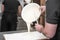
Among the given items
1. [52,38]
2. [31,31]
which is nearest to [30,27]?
[31,31]

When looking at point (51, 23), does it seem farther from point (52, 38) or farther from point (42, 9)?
point (42, 9)

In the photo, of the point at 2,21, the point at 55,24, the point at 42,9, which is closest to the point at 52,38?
the point at 55,24

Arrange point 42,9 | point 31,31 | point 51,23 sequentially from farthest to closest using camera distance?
point 31,31
point 42,9
point 51,23

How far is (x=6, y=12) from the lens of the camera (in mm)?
1706

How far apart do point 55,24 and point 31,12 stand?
0.62 metres

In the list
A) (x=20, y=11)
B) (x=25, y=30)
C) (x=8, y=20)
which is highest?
(x=20, y=11)

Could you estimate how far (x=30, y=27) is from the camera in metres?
1.62

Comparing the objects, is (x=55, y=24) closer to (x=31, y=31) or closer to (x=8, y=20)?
(x=31, y=31)

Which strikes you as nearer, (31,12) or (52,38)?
(52,38)

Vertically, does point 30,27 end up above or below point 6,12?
below

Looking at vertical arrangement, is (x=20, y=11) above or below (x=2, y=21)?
above

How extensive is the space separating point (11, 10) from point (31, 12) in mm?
282

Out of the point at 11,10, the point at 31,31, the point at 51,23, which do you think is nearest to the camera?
the point at 51,23

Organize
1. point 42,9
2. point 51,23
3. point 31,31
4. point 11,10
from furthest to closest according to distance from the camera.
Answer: point 11,10 → point 31,31 → point 42,9 → point 51,23
